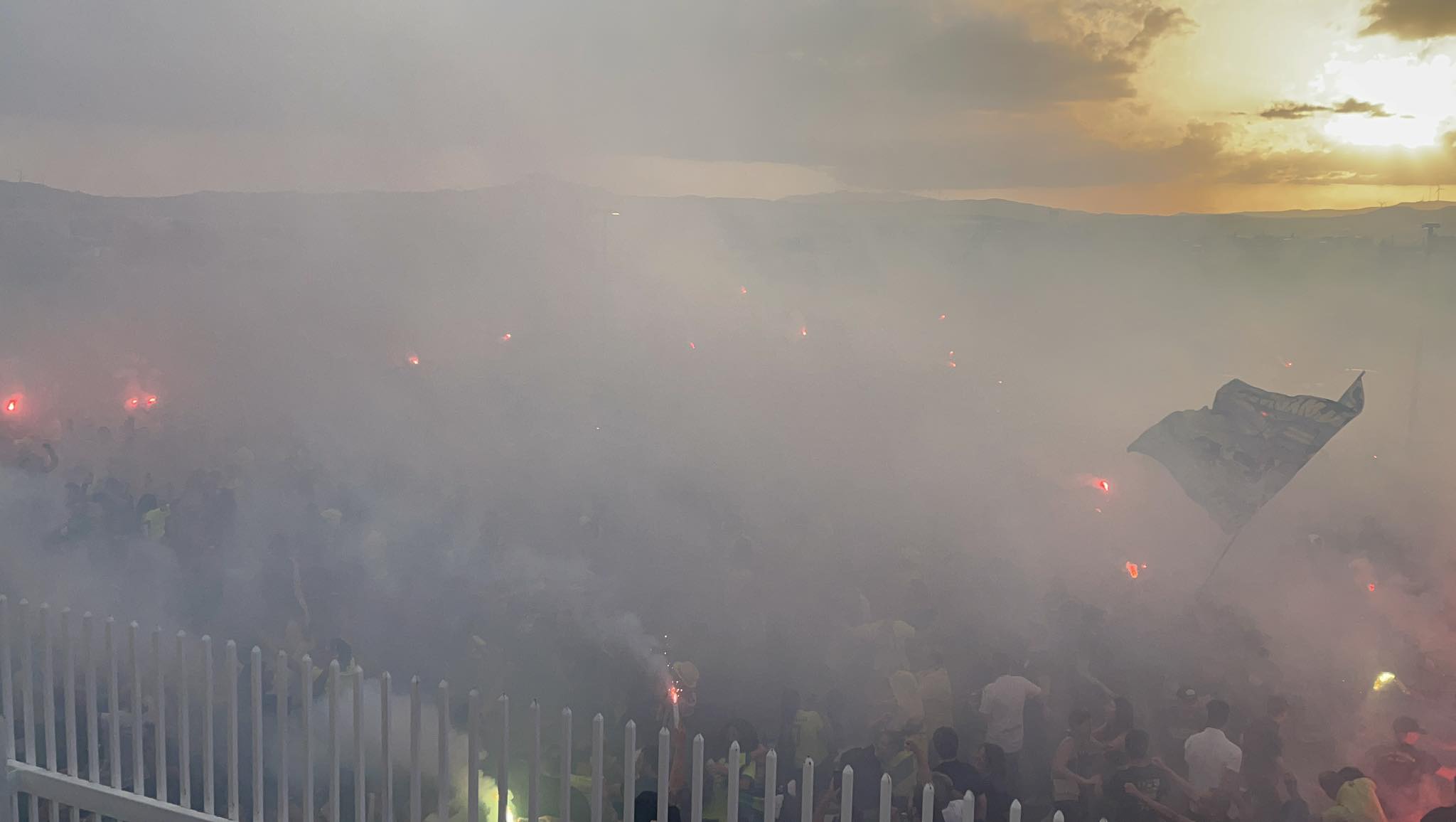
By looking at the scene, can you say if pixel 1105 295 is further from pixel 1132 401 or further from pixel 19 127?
pixel 19 127

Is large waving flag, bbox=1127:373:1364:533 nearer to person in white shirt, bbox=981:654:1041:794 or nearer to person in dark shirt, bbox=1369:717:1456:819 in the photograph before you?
person in dark shirt, bbox=1369:717:1456:819

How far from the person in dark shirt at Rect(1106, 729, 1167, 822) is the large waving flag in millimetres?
1122

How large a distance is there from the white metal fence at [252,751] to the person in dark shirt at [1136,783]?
2.93 ft

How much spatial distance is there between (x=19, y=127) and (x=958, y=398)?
17.3 feet

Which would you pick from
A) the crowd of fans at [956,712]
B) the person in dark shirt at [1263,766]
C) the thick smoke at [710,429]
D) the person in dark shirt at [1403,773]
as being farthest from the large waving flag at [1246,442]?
the person in dark shirt at [1403,773]

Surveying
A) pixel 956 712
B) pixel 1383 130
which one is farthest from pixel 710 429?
pixel 1383 130

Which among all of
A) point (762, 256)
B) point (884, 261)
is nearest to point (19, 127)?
point (762, 256)

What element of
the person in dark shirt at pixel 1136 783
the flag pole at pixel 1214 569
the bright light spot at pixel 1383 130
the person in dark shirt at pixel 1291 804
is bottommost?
the person in dark shirt at pixel 1291 804

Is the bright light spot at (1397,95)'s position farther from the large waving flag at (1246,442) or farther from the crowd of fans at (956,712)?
the crowd of fans at (956,712)

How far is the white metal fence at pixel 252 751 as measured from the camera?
265 centimetres

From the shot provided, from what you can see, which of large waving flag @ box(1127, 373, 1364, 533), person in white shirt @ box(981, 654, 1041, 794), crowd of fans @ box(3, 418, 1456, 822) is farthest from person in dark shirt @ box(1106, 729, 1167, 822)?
large waving flag @ box(1127, 373, 1364, 533)

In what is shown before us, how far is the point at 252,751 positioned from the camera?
125 inches

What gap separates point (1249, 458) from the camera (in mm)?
4422

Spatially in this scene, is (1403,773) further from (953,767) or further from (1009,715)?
(953,767)
